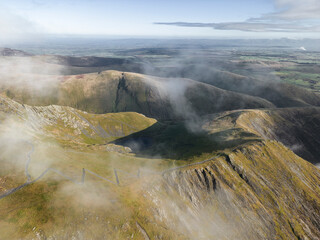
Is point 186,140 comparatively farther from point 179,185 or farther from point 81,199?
point 81,199

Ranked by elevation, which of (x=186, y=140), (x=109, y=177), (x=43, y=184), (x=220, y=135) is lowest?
(x=186, y=140)

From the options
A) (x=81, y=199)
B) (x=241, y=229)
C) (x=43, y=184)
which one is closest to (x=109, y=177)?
(x=81, y=199)

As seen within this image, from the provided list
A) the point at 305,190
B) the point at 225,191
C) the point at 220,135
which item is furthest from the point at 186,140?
the point at 305,190

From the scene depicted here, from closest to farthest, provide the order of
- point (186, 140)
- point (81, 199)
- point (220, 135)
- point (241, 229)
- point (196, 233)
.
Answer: point (81, 199)
point (196, 233)
point (241, 229)
point (220, 135)
point (186, 140)

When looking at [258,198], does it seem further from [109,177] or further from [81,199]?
[81,199]

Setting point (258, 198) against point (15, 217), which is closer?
point (15, 217)

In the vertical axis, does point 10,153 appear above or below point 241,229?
above

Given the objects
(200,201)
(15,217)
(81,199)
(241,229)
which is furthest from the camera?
(200,201)
